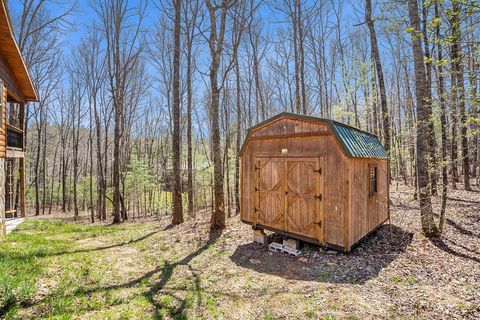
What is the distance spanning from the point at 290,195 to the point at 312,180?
2.39 ft

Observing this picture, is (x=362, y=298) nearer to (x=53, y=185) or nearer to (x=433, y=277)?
(x=433, y=277)

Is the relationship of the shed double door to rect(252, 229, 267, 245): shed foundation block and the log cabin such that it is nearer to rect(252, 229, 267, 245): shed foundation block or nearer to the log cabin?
rect(252, 229, 267, 245): shed foundation block

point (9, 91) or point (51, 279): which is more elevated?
point (9, 91)

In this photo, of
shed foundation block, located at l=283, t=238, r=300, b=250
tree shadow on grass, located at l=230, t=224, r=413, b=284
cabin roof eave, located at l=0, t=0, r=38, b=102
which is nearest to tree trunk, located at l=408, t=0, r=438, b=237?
tree shadow on grass, located at l=230, t=224, r=413, b=284

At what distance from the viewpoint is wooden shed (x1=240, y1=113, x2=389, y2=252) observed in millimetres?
5402

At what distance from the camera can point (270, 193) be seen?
21.9ft

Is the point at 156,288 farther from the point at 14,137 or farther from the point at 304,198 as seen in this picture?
the point at 14,137

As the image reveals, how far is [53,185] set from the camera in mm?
25625

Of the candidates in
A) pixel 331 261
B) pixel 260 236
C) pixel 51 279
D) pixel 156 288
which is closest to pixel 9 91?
pixel 51 279

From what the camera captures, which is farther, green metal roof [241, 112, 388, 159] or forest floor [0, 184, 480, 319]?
green metal roof [241, 112, 388, 159]

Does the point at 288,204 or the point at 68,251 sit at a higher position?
the point at 288,204

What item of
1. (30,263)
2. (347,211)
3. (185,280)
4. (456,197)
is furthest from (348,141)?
(456,197)

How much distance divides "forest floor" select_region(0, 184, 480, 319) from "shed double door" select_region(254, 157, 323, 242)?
0.72 meters

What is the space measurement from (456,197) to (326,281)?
10.0 meters
